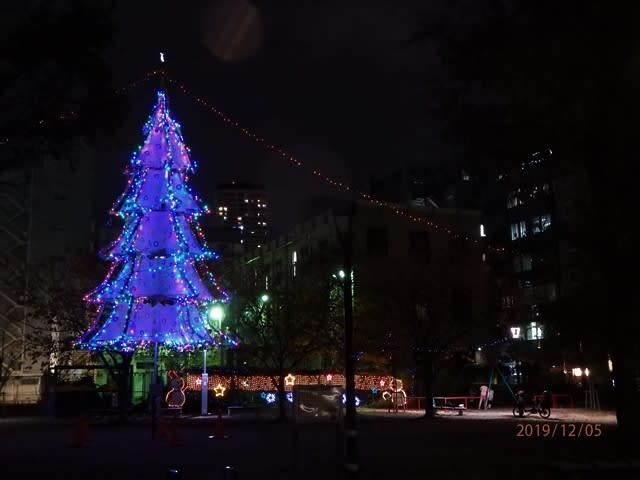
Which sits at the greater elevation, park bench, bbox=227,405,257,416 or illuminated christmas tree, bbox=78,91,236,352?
illuminated christmas tree, bbox=78,91,236,352

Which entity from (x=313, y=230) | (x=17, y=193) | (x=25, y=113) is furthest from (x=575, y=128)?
(x=17, y=193)

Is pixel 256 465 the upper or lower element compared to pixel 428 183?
lower

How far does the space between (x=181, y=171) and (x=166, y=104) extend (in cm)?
319

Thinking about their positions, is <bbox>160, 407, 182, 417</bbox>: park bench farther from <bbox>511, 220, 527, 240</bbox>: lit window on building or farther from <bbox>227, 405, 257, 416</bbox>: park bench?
<bbox>511, 220, 527, 240</bbox>: lit window on building

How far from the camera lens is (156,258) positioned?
3122cm

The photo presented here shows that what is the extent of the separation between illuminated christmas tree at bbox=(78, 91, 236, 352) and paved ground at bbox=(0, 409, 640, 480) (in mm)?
3905

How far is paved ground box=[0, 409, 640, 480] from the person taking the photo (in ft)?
49.3

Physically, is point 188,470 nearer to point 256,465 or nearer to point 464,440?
point 256,465

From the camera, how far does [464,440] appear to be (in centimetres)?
2200

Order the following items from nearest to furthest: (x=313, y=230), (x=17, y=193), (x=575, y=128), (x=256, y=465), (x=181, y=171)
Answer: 1. (x=575, y=128)
2. (x=256, y=465)
3. (x=181, y=171)
4. (x=17, y=193)
5. (x=313, y=230)

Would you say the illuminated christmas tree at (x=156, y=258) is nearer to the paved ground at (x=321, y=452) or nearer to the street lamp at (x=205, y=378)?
the street lamp at (x=205, y=378)

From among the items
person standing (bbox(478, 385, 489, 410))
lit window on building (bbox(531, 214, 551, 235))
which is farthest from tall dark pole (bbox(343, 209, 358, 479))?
person standing (bbox(478, 385, 489, 410))

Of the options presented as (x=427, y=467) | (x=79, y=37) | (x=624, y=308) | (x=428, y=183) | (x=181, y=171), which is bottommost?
(x=427, y=467)
